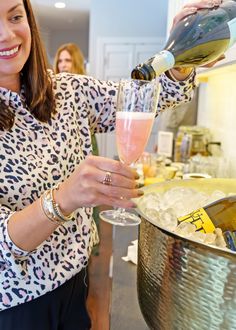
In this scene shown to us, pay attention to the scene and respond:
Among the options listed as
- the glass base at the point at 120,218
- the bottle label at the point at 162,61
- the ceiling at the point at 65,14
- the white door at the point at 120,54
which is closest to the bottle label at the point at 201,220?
the bottle label at the point at 162,61

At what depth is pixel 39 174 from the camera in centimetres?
75

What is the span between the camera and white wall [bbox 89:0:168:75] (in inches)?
184

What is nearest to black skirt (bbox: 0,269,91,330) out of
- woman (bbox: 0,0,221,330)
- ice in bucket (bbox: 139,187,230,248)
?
woman (bbox: 0,0,221,330)

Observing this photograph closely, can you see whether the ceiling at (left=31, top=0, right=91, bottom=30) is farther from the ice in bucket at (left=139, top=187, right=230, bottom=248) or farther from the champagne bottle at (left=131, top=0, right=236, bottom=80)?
the ice in bucket at (left=139, top=187, right=230, bottom=248)

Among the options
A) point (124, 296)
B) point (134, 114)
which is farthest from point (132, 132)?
point (124, 296)

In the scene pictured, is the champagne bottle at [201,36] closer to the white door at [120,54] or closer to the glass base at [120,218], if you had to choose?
the glass base at [120,218]

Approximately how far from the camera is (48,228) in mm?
578

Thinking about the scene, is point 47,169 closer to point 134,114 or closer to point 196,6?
point 134,114

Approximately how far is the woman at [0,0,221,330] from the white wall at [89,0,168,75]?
4.09 metres

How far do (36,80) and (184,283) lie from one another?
0.60 m

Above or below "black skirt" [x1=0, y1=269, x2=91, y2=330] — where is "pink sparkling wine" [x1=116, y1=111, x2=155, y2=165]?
above

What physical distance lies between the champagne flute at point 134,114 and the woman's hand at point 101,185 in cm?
14

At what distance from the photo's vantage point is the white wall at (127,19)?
15.3ft

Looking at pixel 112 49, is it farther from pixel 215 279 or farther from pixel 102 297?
pixel 215 279
